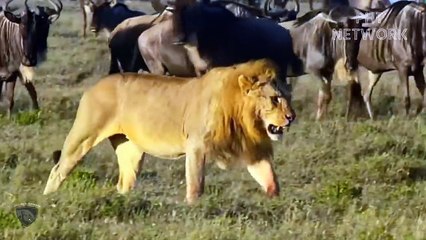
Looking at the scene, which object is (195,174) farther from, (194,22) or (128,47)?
(128,47)

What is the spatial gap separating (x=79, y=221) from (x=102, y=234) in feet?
1.36

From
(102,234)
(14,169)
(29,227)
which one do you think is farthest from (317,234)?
(14,169)

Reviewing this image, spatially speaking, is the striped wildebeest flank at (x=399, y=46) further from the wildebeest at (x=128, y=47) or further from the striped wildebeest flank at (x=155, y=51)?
the wildebeest at (x=128, y=47)

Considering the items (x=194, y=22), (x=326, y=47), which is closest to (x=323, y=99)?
(x=326, y=47)

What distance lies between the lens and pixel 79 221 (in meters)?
6.31

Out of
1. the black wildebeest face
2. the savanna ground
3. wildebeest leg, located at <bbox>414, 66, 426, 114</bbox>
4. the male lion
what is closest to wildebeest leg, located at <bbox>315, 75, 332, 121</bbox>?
the savanna ground

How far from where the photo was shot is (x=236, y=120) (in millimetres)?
7293

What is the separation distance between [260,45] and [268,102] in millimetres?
7618

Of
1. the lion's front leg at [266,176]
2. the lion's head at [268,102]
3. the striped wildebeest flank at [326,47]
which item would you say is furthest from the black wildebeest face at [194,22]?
the lion's head at [268,102]

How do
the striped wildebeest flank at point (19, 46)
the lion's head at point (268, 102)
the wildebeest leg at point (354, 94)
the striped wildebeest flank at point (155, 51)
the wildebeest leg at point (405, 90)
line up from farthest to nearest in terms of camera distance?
the striped wildebeest flank at point (19, 46) < the striped wildebeest flank at point (155, 51) < the wildebeest leg at point (354, 94) < the wildebeest leg at point (405, 90) < the lion's head at point (268, 102)

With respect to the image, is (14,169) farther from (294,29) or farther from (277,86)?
(294,29)

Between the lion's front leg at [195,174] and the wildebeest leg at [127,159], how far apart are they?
86 cm

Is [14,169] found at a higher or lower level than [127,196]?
lower

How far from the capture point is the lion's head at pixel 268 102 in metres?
7.10
